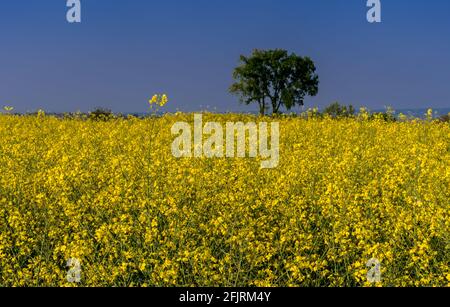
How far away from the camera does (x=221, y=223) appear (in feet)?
20.2

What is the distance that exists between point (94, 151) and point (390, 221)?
5921 mm

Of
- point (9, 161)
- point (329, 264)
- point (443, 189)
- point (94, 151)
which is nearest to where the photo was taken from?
point (329, 264)

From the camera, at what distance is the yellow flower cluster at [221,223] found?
17.6ft

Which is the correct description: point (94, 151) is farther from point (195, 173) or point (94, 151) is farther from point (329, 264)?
point (329, 264)

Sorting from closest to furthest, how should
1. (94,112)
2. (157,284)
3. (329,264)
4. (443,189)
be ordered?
(157,284)
(329,264)
(443,189)
(94,112)

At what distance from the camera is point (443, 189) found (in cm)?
749

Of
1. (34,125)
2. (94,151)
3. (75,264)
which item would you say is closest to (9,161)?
Answer: (94,151)

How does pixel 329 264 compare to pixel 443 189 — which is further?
pixel 443 189

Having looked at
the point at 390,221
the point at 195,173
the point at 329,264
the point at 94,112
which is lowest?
the point at 329,264

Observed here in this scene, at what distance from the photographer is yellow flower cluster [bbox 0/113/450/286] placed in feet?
17.6

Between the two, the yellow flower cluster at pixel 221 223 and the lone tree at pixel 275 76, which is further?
the lone tree at pixel 275 76

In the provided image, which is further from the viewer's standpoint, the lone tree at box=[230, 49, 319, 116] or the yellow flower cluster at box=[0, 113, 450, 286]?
the lone tree at box=[230, 49, 319, 116]

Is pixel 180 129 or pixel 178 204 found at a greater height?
pixel 180 129

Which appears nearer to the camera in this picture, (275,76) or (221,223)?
(221,223)
